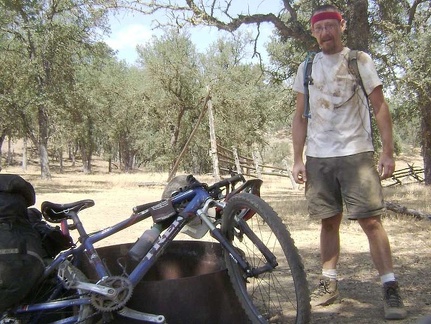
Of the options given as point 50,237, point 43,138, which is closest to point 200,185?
point 50,237

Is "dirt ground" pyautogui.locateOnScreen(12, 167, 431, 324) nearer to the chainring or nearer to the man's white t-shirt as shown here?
the man's white t-shirt

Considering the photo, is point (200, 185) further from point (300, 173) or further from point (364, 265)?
point (364, 265)

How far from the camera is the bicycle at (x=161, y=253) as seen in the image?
9.09 feet

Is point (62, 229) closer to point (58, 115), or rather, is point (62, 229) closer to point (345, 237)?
point (345, 237)

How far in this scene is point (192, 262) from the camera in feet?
12.3

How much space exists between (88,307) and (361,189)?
6.24 ft

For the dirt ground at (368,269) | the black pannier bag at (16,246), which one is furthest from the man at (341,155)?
the black pannier bag at (16,246)

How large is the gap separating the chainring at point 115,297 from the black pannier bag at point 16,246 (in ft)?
1.33

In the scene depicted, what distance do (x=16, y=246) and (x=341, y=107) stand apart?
7.52ft

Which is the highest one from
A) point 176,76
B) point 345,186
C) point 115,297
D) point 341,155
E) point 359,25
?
point 176,76

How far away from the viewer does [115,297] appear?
2740mm

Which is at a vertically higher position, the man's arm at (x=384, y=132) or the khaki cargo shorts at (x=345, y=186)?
the man's arm at (x=384, y=132)

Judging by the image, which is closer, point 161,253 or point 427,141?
point 161,253

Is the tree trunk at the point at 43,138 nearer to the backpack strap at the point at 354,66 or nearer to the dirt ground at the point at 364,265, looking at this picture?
the dirt ground at the point at 364,265
